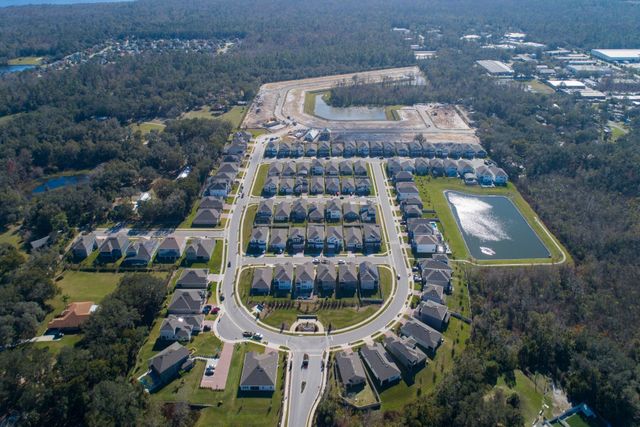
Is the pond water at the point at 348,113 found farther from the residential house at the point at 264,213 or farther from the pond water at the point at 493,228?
the residential house at the point at 264,213

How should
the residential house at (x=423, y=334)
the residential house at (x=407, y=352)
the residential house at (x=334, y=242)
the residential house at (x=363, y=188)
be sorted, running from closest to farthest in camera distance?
Result: the residential house at (x=407, y=352), the residential house at (x=423, y=334), the residential house at (x=334, y=242), the residential house at (x=363, y=188)

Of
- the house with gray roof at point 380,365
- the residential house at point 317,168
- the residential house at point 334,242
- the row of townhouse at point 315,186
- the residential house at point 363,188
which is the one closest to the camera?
the house with gray roof at point 380,365

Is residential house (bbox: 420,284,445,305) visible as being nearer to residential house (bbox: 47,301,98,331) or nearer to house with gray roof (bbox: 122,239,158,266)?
house with gray roof (bbox: 122,239,158,266)

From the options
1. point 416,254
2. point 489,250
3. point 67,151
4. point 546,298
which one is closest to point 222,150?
point 67,151

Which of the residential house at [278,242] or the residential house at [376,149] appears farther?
the residential house at [376,149]

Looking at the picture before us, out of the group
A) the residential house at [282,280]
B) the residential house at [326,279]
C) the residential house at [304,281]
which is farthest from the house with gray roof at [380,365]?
the residential house at [282,280]

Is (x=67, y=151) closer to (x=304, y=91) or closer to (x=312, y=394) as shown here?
(x=304, y=91)

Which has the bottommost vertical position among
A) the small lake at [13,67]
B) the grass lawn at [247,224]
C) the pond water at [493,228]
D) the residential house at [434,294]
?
the pond water at [493,228]
